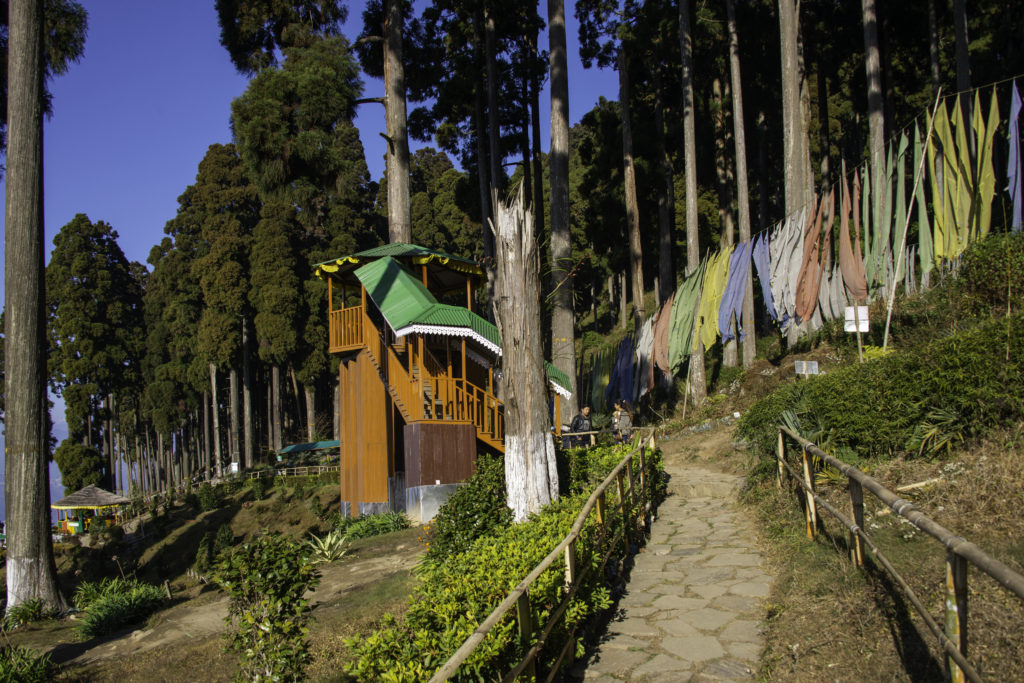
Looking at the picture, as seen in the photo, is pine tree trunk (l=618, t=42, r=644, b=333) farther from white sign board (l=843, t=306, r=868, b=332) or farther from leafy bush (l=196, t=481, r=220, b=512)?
leafy bush (l=196, t=481, r=220, b=512)

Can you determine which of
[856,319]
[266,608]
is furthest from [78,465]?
[266,608]

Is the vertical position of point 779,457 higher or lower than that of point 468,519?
higher

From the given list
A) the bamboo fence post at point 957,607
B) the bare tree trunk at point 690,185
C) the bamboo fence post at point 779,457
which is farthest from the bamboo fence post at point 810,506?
the bare tree trunk at point 690,185

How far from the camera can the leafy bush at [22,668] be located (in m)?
6.52

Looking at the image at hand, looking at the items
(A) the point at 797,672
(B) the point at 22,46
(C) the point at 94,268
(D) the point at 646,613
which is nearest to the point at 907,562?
(A) the point at 797,672

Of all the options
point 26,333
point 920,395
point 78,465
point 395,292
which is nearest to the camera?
point 920,395

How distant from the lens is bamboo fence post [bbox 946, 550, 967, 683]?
3176 mm

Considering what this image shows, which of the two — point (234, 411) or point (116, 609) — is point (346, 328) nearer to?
point (116, 609)

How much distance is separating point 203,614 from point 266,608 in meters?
5.61

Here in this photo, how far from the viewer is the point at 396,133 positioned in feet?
58.6

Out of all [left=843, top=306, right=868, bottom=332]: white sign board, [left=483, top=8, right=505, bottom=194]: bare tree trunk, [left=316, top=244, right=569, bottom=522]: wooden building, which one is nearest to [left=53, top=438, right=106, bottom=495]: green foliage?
[left=316, top=244, right=569, bottom=522]: wooden building

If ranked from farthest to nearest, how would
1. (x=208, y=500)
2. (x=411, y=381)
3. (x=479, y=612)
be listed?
(x=208, y=500) → (x=411, y=381) → (x=479, y=612)

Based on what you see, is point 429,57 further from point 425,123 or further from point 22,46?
point 22,46

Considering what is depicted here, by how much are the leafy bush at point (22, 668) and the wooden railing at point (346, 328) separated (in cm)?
1016
